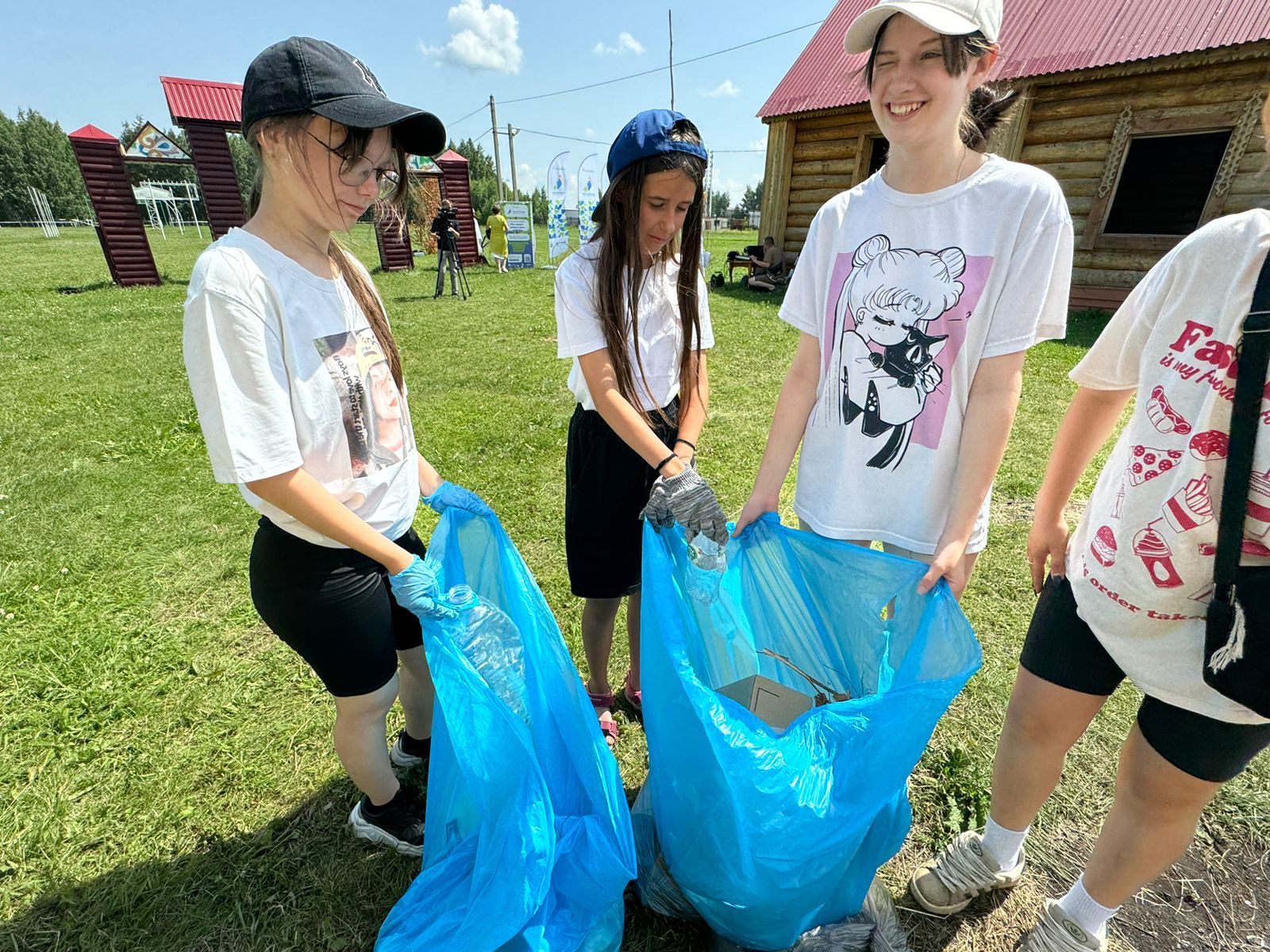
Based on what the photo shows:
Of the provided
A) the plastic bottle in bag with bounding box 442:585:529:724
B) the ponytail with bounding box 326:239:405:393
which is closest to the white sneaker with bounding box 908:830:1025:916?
the plastic bottle in bag with bounding box 442:585:529:724

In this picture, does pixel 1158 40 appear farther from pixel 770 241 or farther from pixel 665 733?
pixel 665 733

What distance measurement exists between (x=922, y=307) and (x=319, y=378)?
113 cm

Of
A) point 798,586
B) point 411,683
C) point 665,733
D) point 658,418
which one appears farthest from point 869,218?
point 411,683

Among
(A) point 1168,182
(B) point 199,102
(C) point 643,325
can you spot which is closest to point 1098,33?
(A) point 1168,182

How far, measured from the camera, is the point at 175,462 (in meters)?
4.02

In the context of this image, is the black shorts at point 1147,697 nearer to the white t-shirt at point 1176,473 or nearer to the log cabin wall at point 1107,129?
the white t-shirt at point 1176,473

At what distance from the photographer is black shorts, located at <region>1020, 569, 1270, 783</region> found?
3.30ft

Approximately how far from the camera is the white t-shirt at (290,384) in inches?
37.5

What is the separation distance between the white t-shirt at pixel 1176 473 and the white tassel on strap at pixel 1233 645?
7 cm

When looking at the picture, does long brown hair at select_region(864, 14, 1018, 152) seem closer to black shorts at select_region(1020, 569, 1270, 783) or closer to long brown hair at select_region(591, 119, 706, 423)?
long brown hair at select_region(591, 119, 706, 423)

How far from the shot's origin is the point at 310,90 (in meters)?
0.99

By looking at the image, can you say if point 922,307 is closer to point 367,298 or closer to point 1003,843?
point 367,298

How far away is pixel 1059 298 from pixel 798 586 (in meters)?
0.79

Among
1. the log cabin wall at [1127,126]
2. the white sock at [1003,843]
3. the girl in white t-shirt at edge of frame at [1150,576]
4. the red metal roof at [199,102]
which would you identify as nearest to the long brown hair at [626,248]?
the girl in white t-shirt at edge of frame at [1150,576]
